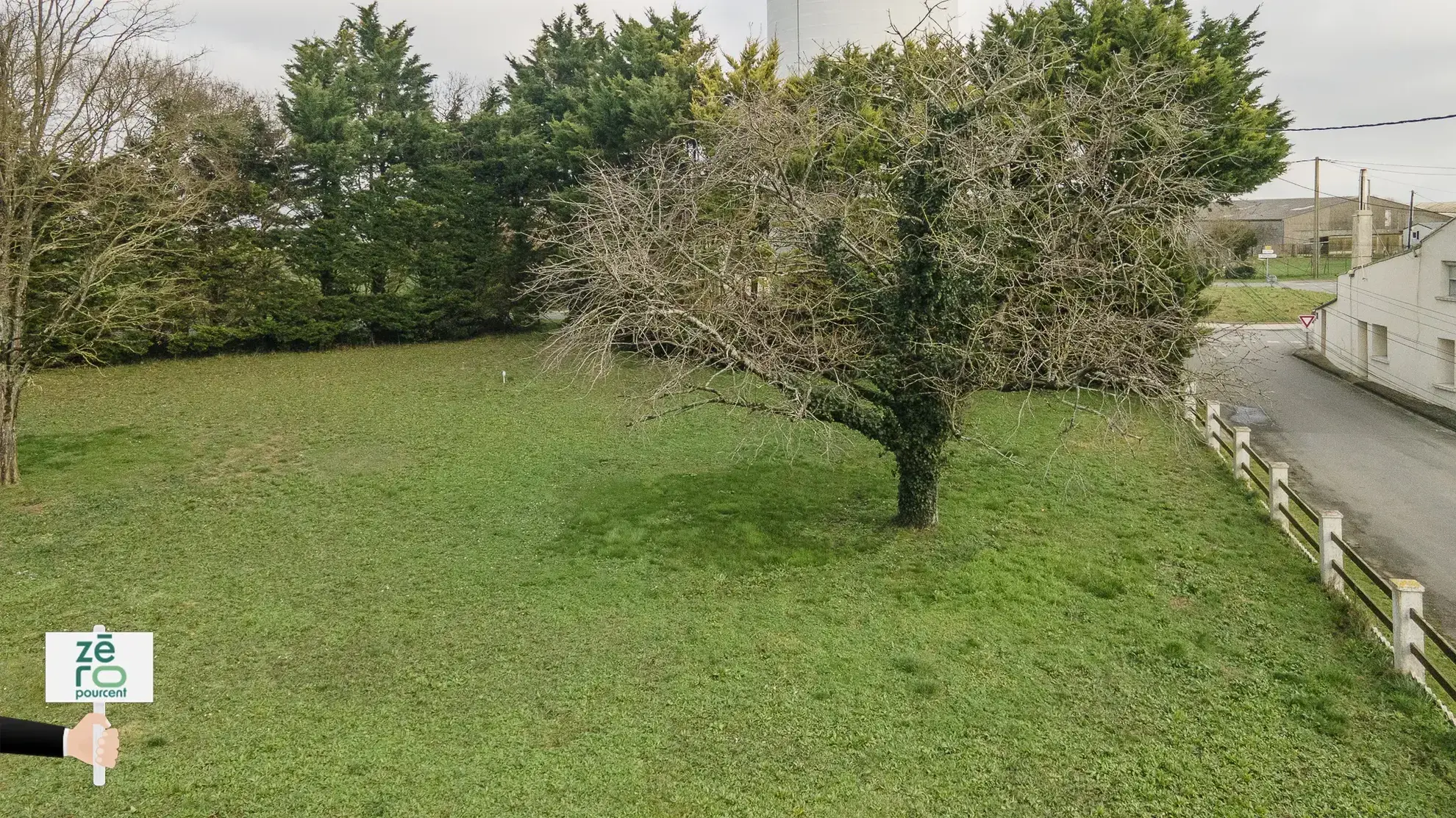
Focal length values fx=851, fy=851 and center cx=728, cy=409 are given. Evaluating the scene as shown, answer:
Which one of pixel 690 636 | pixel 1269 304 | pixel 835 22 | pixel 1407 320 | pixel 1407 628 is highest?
pixel 835 22

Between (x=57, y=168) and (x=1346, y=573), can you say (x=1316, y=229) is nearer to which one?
(x=1346, y=573)

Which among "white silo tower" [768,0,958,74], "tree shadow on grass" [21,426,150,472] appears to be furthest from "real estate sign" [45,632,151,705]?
"white silo tower" [768,0,958,74]

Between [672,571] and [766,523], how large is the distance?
5.30ft

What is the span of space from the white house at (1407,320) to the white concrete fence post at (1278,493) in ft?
31.6

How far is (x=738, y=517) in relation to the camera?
34.3 ft

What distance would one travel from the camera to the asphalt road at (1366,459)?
939cm

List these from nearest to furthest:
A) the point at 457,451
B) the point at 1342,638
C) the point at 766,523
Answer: the point at 1342,638 < the point at 766,523 < the point at 457,451

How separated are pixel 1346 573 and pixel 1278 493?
2.31 meters

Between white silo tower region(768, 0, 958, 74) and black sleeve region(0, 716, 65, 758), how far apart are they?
22.0 metres

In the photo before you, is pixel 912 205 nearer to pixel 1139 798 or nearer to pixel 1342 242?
pixel 1139 798

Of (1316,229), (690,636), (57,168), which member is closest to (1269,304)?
(1316,229)

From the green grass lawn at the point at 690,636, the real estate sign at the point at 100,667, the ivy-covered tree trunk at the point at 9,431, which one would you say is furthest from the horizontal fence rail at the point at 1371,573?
the ivy-covered tree trunk at the point at 9,431

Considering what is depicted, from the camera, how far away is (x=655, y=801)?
5434mm

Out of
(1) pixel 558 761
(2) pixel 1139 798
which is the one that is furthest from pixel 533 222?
(2) pixel 1139 798
